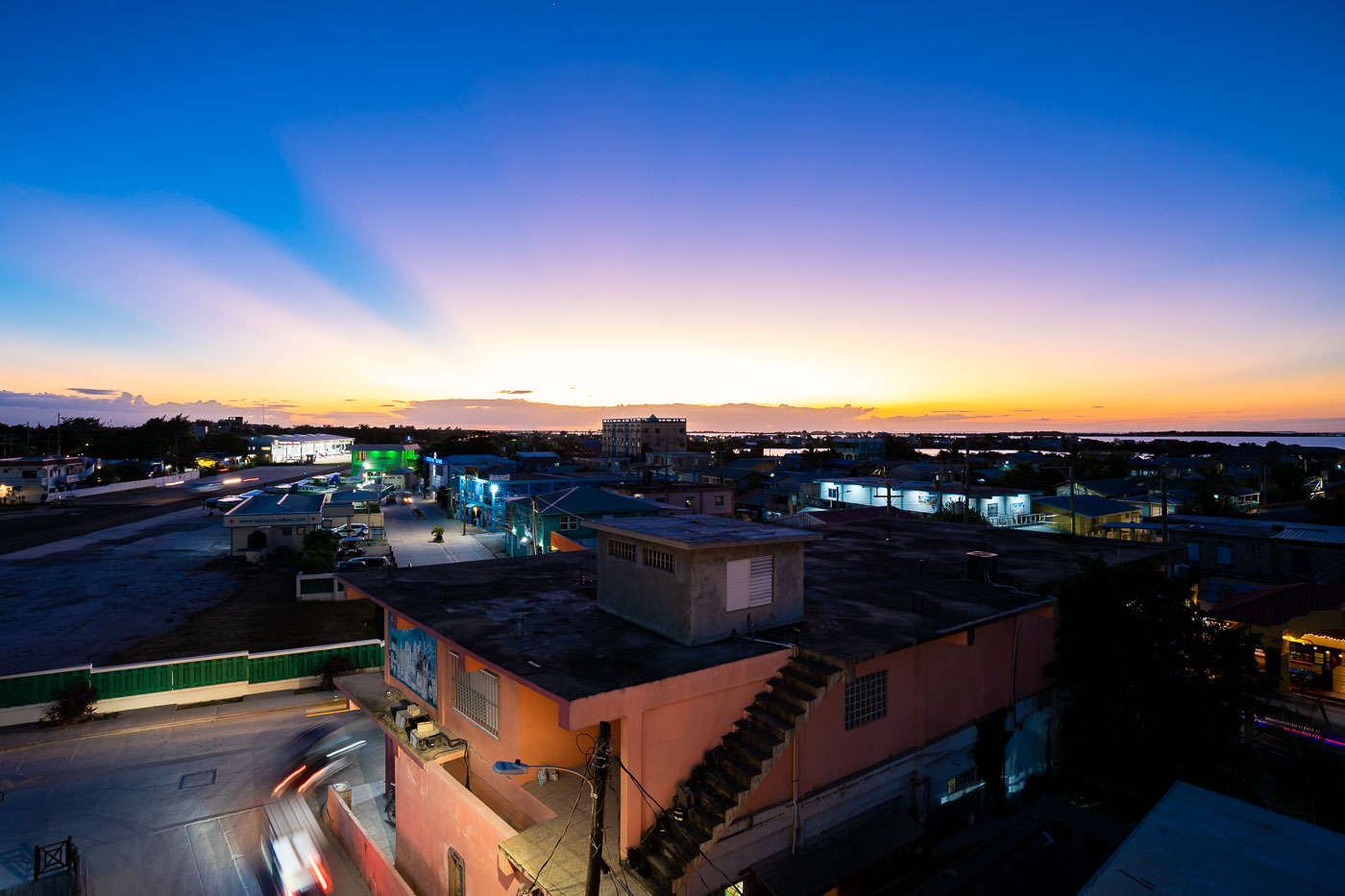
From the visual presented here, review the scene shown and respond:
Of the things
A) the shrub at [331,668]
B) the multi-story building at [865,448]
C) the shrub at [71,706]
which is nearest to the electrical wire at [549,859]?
the shrub at [331,668]

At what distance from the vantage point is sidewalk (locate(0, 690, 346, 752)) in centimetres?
2167

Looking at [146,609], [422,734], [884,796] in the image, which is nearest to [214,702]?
[146,609]

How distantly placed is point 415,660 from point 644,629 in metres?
6.77

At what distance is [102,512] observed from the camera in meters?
72.6

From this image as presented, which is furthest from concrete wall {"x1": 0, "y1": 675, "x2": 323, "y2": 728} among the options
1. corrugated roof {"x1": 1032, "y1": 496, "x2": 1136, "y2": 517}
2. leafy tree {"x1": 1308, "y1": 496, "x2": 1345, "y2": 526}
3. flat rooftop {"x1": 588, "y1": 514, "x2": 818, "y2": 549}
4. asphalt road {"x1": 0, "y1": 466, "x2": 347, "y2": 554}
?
leafy tree {"x1": 1308, "y1": 496, "x2": 1345, "y2": 526}

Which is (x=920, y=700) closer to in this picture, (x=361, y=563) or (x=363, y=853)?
(x=363, y=853)

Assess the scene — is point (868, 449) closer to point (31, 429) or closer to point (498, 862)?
point (498, 862)

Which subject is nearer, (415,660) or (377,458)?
(415,660)

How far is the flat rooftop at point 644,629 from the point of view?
11.2 metres

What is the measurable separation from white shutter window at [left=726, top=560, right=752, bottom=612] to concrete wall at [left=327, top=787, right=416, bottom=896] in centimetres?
1091

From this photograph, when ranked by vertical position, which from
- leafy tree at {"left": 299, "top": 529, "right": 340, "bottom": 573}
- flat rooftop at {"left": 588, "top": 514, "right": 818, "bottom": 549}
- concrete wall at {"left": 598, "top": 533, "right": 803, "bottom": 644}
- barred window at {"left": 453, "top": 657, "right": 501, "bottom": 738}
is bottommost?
Answer: leafy tree at {"left": 299, "top": 529, "right": 340, "bottom": 573}

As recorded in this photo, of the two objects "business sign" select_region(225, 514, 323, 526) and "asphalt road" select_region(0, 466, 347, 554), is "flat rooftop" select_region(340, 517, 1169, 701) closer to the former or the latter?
"business sign" select_region(225, 514, 323, 526)

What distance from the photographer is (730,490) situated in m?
56.3

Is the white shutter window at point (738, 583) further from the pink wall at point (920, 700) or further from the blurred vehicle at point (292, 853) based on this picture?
the blurred vehicle at point (292, 853)
